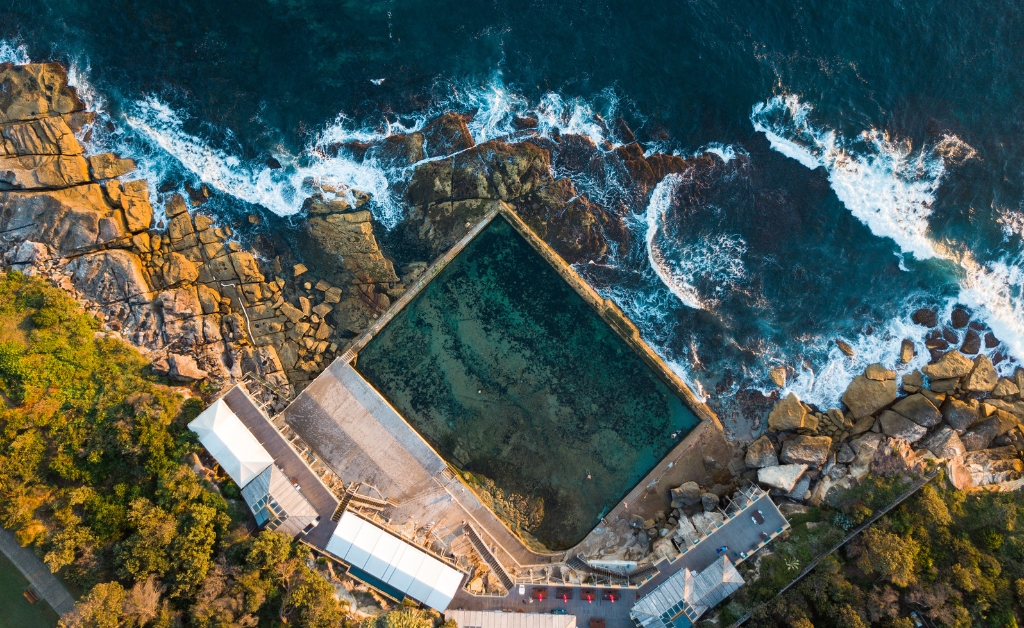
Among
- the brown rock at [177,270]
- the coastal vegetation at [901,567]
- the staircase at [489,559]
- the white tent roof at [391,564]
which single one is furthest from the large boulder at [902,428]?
the brown rock at [177,270]

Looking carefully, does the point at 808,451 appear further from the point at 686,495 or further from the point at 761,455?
the point at 686,495

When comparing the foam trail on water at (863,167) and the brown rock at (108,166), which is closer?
the brown rock at (108,166)

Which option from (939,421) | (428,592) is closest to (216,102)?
(428,592)

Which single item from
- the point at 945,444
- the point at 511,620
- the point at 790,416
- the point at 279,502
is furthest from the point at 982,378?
the point at 279,502

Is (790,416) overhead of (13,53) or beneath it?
beneath

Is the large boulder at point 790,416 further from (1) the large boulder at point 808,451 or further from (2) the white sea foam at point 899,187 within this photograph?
(2) the white sea foam at point 899,187

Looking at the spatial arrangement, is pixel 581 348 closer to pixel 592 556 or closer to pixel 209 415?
pixel 592 556
